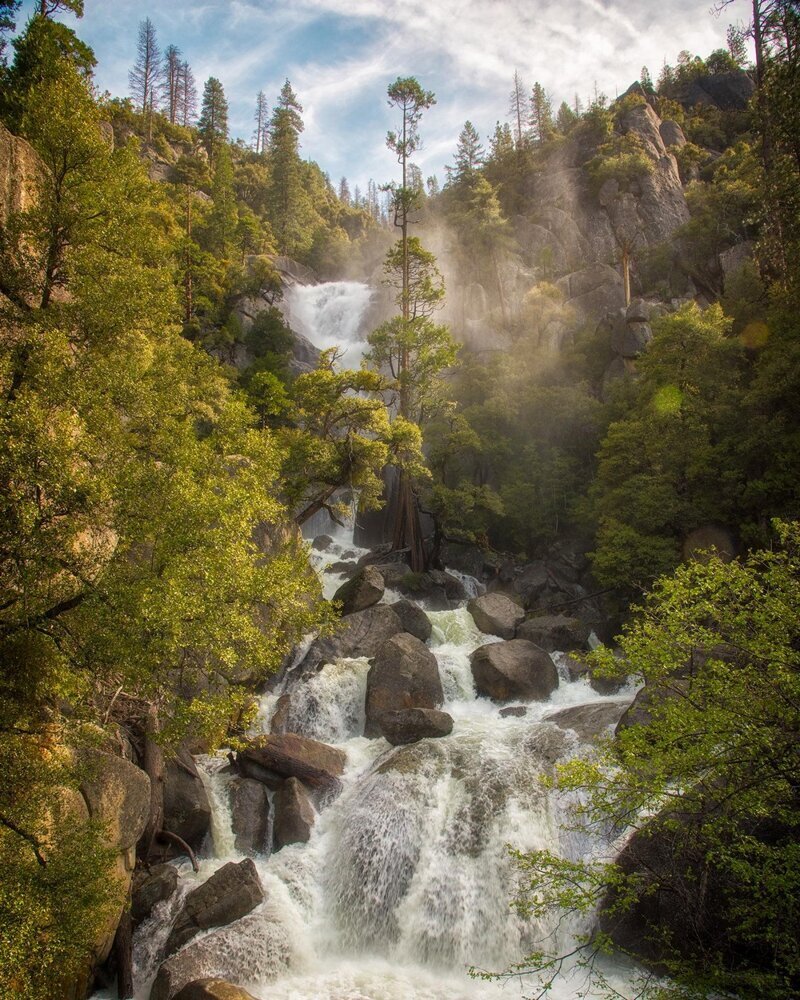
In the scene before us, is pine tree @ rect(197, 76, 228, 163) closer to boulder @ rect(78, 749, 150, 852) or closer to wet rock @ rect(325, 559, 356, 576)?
wet rock @ rect(325, 559, 356, 576)

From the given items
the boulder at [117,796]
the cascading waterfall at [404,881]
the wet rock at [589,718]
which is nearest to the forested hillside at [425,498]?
the boulder at [117,796]

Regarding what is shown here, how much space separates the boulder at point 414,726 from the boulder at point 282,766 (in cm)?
211

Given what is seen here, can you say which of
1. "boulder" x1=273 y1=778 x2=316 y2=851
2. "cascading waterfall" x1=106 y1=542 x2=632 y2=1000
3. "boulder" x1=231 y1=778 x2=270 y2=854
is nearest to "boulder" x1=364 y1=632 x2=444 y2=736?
"cascading waterfall" x1=106 y1=542 x2=632 y2=1000

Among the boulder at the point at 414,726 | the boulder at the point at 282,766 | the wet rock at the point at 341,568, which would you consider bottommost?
the boulder at the point at 282,766

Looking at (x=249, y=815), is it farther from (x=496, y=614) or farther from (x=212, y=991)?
(x=496, y=614)

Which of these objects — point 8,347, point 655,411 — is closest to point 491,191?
point 655,411

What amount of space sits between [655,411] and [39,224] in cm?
2364

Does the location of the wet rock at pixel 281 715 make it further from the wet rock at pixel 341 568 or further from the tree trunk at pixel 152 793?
the wet rock at pixel 341 568

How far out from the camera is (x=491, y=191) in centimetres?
5191

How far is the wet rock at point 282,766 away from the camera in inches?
601

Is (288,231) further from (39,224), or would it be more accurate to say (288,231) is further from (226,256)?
(39,224)

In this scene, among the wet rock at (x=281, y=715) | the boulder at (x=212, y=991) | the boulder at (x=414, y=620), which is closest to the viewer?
the boulder at (x=212, y=991)

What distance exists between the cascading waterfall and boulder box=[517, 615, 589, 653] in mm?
6154

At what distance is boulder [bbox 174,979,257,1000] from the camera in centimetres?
957
